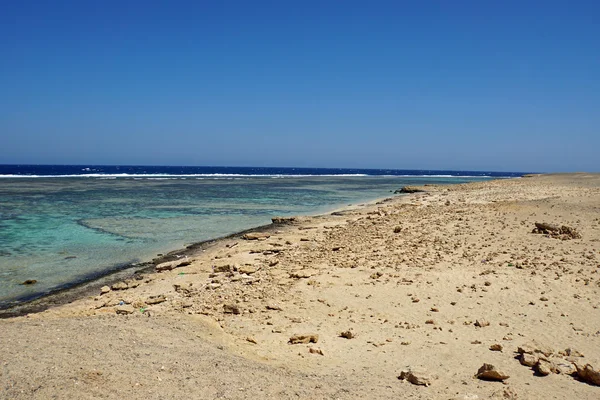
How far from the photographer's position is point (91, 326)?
6.09 m

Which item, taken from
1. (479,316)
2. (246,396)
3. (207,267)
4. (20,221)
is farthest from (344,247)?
(20,221)

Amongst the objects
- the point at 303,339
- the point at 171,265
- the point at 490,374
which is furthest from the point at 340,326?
the point at 171,265

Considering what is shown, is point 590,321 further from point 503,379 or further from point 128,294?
point 128,294

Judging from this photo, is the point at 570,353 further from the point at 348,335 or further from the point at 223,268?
the point at 223,268

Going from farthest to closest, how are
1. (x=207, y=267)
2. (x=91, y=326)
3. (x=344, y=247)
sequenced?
(x=344, y=247)
(x=207, y=267)
(x=91, y=326)

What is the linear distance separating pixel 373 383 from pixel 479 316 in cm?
309

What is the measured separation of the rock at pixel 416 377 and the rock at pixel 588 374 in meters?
1.71

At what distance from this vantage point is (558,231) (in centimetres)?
1234

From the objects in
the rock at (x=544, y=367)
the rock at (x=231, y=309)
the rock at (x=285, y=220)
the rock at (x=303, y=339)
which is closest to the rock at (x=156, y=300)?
the rock at (x=231, y=309)

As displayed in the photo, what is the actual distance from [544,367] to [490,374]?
2.23 ft

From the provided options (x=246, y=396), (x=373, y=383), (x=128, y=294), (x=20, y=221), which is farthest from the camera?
(x=20, y=221)

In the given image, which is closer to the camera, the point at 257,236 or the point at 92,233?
the point at 257,236

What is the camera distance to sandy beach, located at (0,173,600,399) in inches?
191

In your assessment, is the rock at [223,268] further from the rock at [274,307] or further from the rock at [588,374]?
the rock at [588,374]
